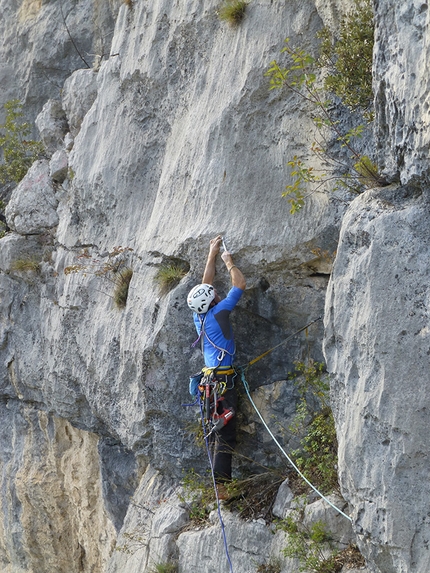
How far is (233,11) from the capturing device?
28.8ft

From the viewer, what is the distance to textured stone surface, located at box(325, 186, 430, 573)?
5.60m

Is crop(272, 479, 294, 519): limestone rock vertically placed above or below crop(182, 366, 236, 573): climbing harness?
below

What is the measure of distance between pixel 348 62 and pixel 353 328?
10.1 feet

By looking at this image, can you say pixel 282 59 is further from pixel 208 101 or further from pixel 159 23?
pixel 159 23

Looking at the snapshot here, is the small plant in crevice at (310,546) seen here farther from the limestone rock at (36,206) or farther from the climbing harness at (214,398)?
the limestone rock at (36,206)

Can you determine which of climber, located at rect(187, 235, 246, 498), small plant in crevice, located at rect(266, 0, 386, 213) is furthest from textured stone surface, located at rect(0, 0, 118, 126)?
climber, located at rect(187, 235, 246, 498)

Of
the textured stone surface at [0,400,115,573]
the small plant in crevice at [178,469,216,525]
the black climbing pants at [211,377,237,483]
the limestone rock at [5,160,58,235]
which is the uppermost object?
the limestone rock at [5,160,58,235]

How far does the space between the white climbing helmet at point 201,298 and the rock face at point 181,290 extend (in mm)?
452

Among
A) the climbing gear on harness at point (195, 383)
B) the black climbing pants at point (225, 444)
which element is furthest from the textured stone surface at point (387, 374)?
the climbing gear on harness at point (195, 383)

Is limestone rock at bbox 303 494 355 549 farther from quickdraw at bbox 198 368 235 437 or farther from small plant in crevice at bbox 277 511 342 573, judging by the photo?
quickdraw at bbox 198 368 235 437

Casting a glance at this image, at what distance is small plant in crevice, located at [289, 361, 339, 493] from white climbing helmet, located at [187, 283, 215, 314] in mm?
1212

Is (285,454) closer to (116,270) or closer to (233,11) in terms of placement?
(116,270)

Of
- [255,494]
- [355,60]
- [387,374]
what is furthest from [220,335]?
[355,60]

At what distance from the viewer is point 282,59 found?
8.34 meters
